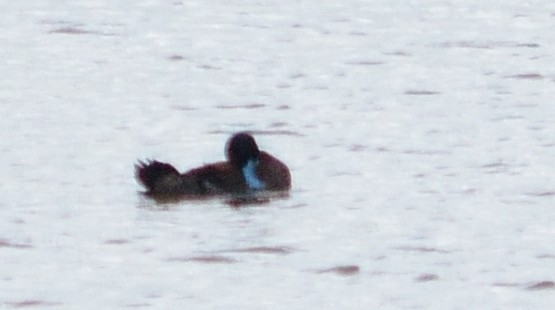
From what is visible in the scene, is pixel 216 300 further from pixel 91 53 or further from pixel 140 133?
pixel 91 53

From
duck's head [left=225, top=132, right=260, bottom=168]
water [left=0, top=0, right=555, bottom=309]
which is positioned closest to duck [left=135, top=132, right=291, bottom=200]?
duck's head [left=225, top=132, right=260, bottom=168]

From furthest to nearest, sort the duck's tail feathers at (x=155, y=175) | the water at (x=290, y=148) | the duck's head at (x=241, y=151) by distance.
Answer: the duck's head at (x=241, y=151), the duck's tail feathers at (x=155, y=175), the water at (x=290, y=148)

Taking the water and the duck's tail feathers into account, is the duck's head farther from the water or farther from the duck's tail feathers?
the duck's tail feathers

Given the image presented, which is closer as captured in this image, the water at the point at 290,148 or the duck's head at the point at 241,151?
the water at the point at 290,148

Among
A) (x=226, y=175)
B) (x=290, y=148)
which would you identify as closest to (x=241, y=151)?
(x=226, y=175)

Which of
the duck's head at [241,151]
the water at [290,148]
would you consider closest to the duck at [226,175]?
the duck's head at [241,151]

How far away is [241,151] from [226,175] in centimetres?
25

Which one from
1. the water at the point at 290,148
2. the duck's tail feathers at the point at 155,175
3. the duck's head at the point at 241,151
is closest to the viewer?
the water at the point at 290,148

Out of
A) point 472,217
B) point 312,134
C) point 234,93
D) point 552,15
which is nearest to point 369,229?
point 472,217

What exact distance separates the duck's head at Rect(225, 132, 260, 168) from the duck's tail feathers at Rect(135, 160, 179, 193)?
54cm

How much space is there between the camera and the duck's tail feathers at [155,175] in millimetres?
11680

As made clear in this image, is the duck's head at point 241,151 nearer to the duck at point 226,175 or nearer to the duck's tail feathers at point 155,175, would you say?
the duck at point 226,175

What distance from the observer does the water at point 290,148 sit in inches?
388

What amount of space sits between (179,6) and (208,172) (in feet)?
27.6
